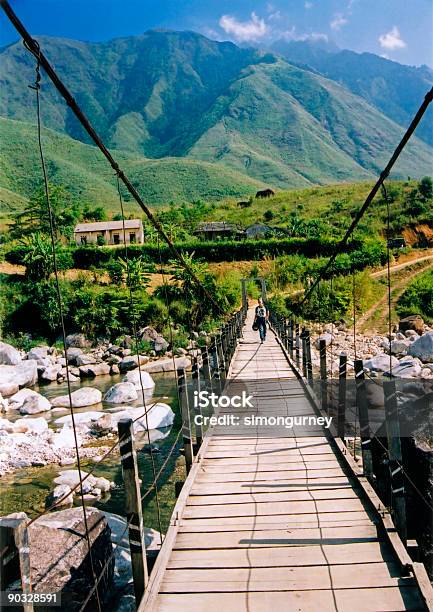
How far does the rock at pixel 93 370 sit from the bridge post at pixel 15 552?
557 inches

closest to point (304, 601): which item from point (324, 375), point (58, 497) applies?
point (324, 375)

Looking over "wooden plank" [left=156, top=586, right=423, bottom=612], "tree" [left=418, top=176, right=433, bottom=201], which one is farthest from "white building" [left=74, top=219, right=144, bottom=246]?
"wooden plank" [left=156, top=586, right=423, bottom=612]

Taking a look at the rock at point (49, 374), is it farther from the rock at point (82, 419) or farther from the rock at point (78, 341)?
the rock at point (82, 419)

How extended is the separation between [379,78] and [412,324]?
174161 millimetres

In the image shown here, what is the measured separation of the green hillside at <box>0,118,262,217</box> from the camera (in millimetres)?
58250

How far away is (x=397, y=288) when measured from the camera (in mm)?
20469

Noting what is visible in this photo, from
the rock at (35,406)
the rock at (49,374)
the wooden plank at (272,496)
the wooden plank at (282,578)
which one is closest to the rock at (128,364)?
the rock at (49,374)

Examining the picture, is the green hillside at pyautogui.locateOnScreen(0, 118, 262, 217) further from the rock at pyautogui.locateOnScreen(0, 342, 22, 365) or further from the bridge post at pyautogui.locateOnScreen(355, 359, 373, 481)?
the bridge post at pyautogui.locateOnScreen(355, 359, 373, 481)

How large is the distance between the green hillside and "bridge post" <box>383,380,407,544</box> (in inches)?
2026

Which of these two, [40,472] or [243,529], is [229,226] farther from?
[243,529]

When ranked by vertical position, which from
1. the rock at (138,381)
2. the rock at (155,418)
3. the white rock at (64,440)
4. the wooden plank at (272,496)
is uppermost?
the wooden plank at (272,496)

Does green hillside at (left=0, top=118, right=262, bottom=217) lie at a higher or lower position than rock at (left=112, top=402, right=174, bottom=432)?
higher

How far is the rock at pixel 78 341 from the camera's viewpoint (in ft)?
59.7

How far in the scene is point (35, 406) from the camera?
10.4m
